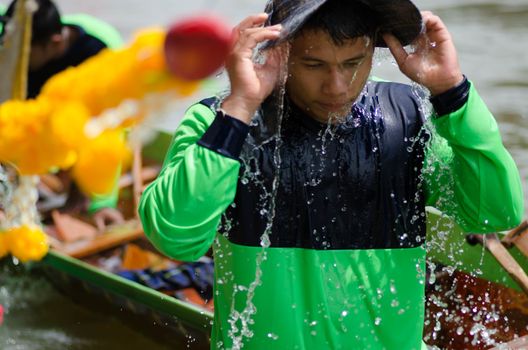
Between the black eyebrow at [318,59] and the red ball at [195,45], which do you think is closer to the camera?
the red ball at [195,45]

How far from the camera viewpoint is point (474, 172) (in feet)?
6.77

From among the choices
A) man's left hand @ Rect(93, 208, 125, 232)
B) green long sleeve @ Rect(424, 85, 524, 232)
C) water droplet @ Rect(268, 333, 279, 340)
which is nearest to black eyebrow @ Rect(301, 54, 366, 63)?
green long sleeve @ Rect(424, 85, 524, 232)

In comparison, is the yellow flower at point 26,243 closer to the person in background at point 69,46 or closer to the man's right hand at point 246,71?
the man's right hand at point 246,71

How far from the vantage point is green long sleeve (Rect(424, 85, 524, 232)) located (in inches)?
80.0

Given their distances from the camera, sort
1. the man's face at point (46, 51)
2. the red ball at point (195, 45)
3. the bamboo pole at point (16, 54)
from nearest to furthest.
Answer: the red ball at point (195, 45) → the bamboo pole at point (16, 54) → the man's face at point (46, 51)

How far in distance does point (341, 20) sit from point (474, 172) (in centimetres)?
45

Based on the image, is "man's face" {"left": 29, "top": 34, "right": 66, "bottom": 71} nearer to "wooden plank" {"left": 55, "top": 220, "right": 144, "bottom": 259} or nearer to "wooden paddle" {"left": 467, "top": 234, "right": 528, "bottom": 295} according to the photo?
"wooden plank" {"left": 55, "top": 220, "right": 144, "bottom": 259}

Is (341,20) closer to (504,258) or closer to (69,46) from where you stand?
(504,258)

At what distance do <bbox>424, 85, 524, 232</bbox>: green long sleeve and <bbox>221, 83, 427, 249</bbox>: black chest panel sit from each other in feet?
0.19

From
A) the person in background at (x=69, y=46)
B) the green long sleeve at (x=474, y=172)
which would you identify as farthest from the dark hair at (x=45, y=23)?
the green long sleeve at (x=474, y=172)

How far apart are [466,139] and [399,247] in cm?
30

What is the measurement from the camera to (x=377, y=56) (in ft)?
7.25

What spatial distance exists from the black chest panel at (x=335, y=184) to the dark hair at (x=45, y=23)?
237 centimetres

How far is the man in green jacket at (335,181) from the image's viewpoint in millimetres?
1978
